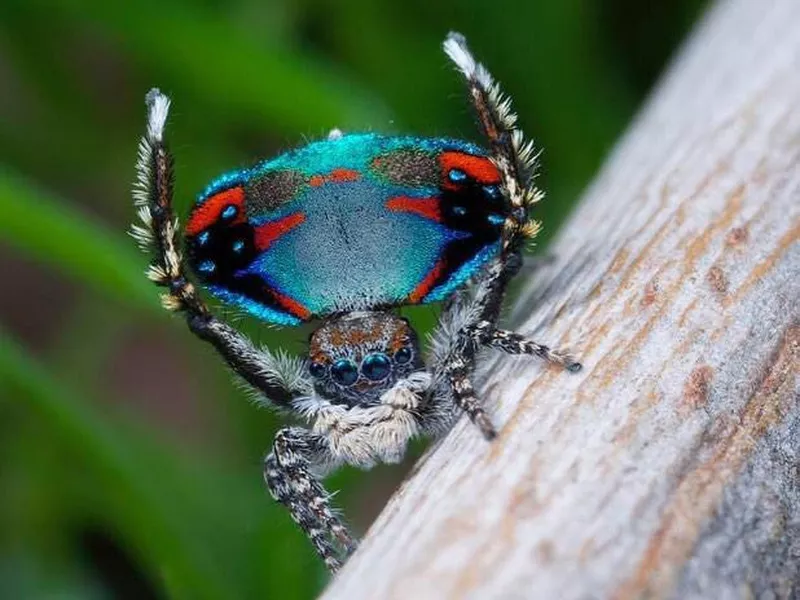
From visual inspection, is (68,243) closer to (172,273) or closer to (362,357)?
(172,273)

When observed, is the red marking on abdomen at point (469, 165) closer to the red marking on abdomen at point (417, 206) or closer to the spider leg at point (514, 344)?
the red marking on abdomen at point (417, 206)

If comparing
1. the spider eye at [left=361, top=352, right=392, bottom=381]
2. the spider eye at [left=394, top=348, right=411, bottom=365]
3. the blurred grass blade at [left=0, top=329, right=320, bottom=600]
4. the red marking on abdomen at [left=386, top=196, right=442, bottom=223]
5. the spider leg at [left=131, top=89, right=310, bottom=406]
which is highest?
the red marking on abdomen at [left=386, top=196, right=442, bottom=223]

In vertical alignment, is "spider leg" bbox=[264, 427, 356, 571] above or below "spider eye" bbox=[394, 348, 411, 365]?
below

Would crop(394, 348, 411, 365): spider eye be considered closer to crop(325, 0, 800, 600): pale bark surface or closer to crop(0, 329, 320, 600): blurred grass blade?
crop(325, 0, 800, 600): pale bark surface

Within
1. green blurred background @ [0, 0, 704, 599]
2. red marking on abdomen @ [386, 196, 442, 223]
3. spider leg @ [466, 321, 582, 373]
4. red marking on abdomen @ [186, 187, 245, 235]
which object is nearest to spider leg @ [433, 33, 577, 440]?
spider leg @ [466, 321, 582, 373]

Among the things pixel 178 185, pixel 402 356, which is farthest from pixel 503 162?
pixel 178 185

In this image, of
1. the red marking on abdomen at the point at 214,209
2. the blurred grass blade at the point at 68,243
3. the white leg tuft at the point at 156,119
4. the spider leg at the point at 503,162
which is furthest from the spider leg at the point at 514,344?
the blurred grass blade at the point at 68,243

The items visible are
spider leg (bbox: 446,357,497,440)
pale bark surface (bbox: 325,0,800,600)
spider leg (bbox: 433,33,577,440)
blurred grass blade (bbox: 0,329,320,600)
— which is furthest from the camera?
blurred grass blade (bbox: 0,329,320,600)
